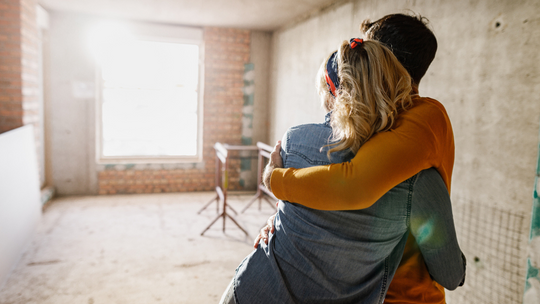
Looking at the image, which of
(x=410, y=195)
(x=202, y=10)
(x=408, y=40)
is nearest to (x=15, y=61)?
(x=202, y=10)

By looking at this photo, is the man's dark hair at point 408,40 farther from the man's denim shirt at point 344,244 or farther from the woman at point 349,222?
the man's denim shirt at point 344,244

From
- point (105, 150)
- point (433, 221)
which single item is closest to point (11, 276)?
point (105, 150)

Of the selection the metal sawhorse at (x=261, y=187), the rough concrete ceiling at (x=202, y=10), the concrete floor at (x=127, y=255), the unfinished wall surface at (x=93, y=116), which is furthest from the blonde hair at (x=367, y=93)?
the unfinished wall surface at (x=93, y=116)

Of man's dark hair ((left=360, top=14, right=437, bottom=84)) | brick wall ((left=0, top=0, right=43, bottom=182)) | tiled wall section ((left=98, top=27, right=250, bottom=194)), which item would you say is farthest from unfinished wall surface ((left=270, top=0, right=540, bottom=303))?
brick wall ((left=0, top=0, right=43, bottom=182))

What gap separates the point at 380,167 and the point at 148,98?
512cm

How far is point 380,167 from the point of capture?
2.19ft

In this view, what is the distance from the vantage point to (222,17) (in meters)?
4.79

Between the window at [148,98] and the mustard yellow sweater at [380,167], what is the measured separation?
494cm

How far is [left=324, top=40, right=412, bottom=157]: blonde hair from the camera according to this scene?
2.35 ft

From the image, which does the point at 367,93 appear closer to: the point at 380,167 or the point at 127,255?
the point at 380,167

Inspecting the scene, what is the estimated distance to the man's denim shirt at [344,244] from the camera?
29.2 inches

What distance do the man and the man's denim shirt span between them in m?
0.04

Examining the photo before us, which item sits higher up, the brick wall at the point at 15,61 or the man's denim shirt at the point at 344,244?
the brick wall at the point at 15,61

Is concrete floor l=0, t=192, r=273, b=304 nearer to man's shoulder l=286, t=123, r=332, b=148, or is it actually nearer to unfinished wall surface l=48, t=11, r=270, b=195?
unfinished wall surface l=48, t=11, r=270, b=195
